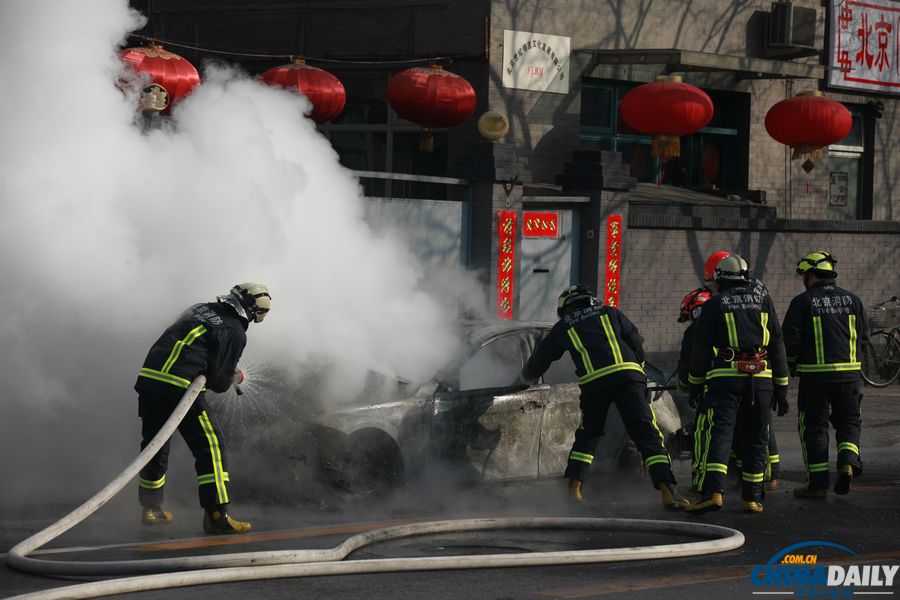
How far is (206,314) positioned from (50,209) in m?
1.84

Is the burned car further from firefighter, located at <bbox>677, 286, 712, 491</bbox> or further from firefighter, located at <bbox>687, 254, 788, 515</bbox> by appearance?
firefighter, located at <bbox>687, 254, 788, 515</bbox>

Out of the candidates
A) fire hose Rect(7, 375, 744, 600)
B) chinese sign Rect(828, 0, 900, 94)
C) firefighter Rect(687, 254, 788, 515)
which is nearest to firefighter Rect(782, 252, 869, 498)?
firefighter Rect(687, 254, 788, 515)

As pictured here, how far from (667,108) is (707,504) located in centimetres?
834

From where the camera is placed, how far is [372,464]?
9.33 metres

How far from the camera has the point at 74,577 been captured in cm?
691

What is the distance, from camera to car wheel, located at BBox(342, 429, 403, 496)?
9.21 m

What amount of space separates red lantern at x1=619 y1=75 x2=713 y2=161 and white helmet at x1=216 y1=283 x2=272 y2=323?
911 cm

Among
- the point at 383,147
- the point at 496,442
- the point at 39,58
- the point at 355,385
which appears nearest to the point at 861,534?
the point at 496,442

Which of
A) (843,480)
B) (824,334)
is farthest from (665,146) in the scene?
(843,480)

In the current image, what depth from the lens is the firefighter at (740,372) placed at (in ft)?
31.2

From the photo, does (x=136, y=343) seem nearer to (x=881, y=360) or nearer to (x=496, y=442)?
(x=496, y=442)

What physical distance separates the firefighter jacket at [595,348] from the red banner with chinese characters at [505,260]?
5.31 m

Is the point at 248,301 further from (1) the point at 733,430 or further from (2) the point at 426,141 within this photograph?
(2) the point at 426,141

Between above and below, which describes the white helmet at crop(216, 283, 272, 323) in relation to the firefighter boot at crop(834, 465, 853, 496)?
above
